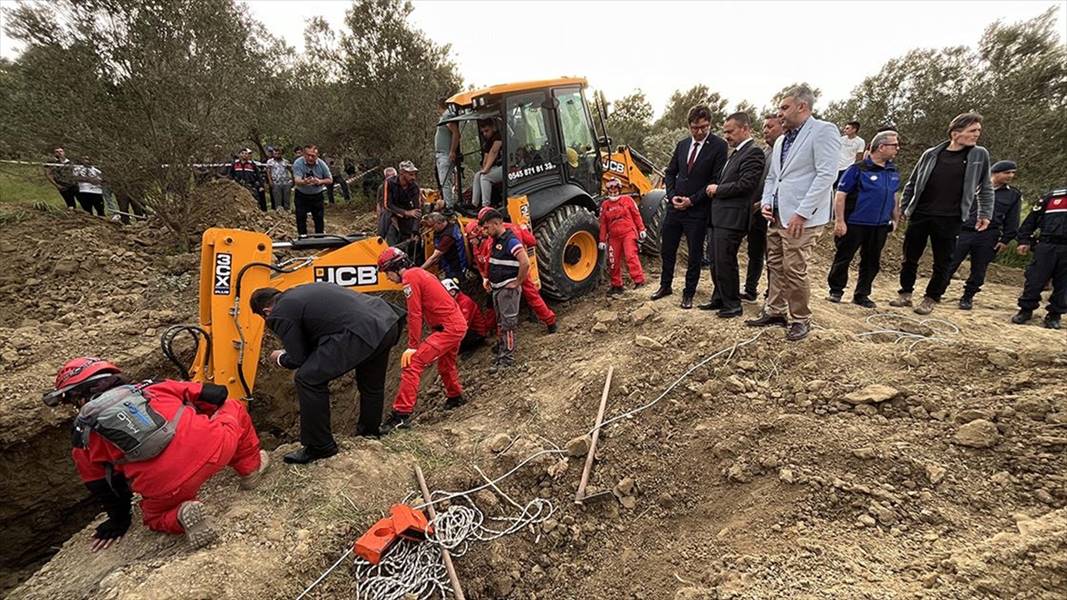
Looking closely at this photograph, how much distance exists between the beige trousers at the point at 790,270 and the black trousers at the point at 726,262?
0.28 m

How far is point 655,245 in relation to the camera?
6996 millimetres

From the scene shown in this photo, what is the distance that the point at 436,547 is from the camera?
282 centimetres

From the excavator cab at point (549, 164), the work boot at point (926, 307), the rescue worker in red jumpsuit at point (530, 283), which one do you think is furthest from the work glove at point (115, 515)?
the work boot at point (926, 307)

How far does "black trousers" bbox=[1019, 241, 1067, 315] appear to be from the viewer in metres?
4.77

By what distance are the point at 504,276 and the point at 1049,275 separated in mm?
5253

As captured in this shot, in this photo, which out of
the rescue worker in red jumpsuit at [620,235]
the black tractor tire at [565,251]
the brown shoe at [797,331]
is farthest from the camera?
the rescue worker in red jumpsuit at [620,235]

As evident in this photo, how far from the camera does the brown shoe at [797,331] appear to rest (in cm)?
367

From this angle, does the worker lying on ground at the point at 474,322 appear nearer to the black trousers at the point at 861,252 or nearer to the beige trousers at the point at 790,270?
the beige trousers at the point at 790,270

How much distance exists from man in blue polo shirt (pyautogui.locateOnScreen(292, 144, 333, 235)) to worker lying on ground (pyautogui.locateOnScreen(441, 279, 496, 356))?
4255mm

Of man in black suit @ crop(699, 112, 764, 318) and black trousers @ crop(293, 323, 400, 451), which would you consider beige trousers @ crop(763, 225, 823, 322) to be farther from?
black trousers @ crop(293, 323, 400, 451)

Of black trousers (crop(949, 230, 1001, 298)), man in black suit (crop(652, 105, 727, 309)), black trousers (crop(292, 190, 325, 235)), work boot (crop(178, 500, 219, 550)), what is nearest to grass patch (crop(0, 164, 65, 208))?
black trousers (crop(292, 190, 325, 235))

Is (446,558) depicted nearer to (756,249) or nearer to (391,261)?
(391,261)

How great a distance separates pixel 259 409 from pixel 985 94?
15.7 metres

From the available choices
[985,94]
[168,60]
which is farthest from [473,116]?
[985,94]
